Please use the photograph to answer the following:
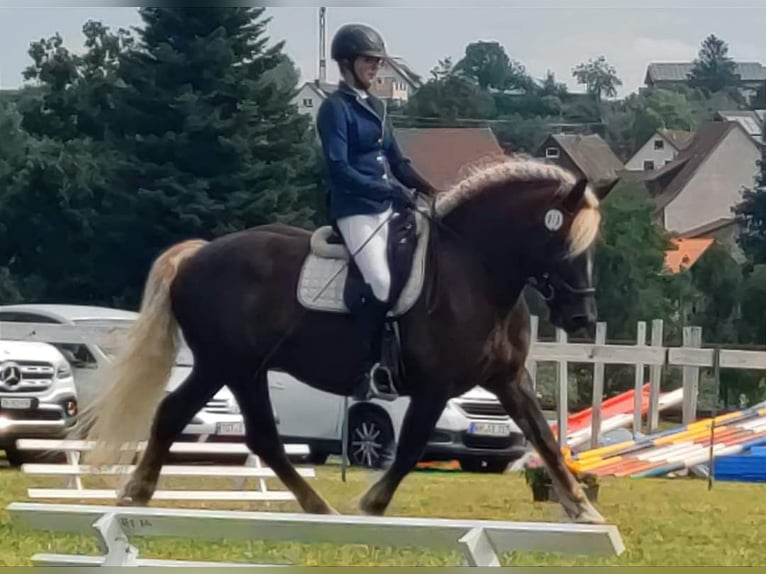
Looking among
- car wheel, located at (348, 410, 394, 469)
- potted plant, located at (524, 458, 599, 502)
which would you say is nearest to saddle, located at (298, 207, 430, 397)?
potted plant, located at (524, 458, 599, 502)

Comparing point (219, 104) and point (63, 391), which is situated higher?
point (219, 104)

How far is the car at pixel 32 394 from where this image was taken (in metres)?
13.7

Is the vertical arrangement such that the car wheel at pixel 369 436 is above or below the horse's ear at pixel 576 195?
below

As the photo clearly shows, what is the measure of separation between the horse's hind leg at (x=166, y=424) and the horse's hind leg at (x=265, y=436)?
16 centimetres

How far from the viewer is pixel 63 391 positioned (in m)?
14.2

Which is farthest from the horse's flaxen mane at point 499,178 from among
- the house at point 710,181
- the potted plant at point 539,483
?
the house at point 710,181

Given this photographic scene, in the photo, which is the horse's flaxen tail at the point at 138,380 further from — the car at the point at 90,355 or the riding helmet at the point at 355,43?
the car at the point at 90,355

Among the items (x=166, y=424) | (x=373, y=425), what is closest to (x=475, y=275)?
(x=166, y=424)

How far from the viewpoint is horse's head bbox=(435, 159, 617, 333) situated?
733cm

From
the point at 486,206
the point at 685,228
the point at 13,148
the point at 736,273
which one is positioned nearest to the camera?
the point at 486,206

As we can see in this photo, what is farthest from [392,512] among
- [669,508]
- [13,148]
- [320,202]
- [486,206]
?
[13,148]

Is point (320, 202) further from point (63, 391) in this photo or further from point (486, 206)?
point (486, 206)

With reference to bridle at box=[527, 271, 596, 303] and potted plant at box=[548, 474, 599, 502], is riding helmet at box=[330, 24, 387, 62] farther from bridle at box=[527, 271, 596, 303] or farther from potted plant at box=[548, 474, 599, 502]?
potted plant at box=[548, 474, 599, 502]

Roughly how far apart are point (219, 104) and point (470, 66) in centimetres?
441
